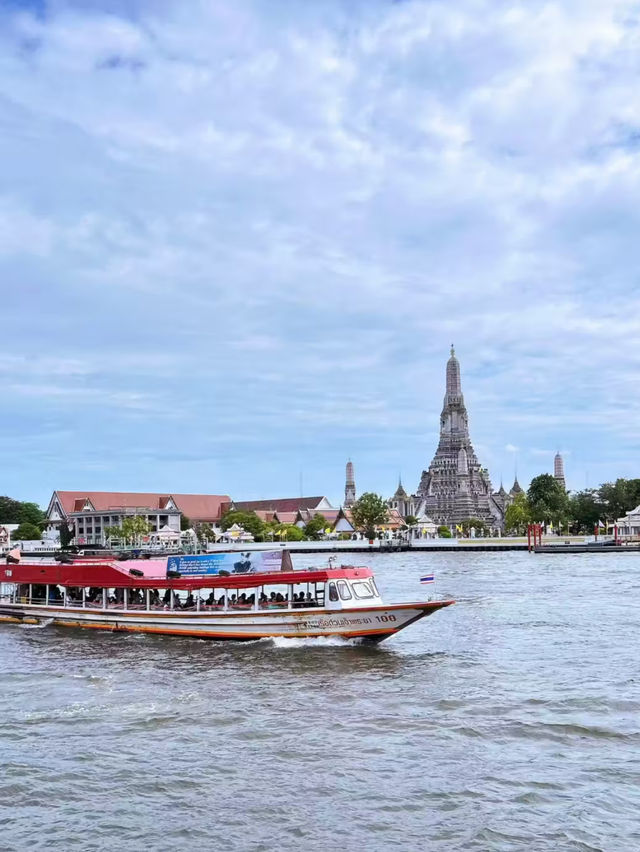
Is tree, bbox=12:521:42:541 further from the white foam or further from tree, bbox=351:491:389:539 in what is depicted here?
the white foam

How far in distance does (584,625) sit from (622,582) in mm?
26336

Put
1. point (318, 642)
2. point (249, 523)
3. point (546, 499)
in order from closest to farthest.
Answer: point (318, 642)
point (546, 499)
point (249, 523)

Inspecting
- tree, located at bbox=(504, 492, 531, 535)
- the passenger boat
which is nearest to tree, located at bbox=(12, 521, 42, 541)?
tree, located at bbox=(504, 492, 531, 535)

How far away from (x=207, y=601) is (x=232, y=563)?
1.89 metres

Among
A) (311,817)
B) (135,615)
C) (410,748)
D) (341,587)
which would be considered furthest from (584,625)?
(311,817)

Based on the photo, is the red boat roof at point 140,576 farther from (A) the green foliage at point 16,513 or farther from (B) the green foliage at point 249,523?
(A) the green foliage at point 16,513

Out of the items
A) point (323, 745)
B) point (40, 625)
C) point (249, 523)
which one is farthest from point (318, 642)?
point (249, 523)

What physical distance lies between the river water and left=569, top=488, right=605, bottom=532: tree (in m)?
143

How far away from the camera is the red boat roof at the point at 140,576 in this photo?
105 ft

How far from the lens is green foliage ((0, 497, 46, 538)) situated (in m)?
194

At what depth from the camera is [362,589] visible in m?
32.2

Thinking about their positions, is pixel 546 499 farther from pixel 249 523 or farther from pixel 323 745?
pixel 323 745

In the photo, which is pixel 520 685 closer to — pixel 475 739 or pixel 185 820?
pixel 475 739

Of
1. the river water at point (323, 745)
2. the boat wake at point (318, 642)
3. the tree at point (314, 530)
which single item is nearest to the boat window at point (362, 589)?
the boat wake at point (318, 642)
